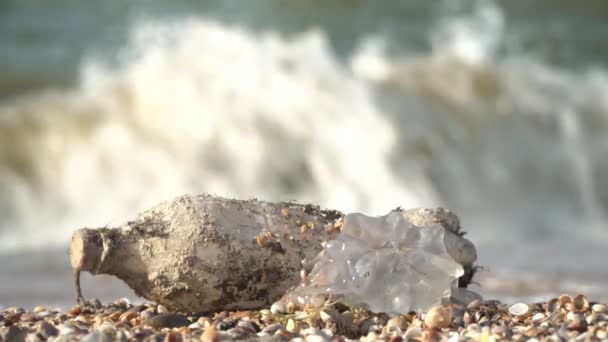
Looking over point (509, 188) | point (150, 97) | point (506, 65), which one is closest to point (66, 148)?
point (150, 97)

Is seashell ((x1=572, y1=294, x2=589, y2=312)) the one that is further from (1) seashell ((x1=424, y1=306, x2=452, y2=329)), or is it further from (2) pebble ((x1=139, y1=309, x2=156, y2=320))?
(2) pebble ((x1=139, y1=309, x2=156, y2=320))

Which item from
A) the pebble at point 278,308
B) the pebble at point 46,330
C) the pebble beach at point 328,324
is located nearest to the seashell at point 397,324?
the pebble beach at point 328,324

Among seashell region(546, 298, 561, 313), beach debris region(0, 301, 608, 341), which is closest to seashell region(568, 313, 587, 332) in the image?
beach debris region(0, 301, 608, 341)

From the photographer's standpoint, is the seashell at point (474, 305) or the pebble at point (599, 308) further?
the seashell at point (474, 305)

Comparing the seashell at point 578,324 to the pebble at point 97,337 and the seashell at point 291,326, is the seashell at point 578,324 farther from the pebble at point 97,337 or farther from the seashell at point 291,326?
the pebble at point 97,337

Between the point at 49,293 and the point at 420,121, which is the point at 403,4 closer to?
the point at 420,121

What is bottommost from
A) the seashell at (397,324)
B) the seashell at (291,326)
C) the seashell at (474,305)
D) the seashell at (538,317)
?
the seashell at (291,326)
